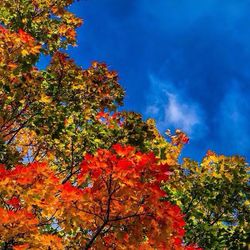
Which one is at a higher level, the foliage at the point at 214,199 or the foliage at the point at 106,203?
the foliage at the point at 214,199

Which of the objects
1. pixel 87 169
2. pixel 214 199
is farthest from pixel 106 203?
pixel 214 199

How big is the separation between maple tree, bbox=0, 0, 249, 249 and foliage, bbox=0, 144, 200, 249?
0.07 feet

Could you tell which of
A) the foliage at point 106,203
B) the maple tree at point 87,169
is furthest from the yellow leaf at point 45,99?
the foliage at point 106,203

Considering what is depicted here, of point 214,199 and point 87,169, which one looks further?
point 214,199

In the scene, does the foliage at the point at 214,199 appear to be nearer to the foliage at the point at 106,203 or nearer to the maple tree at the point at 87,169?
the maple tree at the point at 87,169

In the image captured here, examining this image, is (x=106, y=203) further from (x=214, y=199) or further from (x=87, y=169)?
(x=214, y=199)

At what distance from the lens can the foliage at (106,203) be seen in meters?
7.70

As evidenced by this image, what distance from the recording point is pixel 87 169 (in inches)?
304

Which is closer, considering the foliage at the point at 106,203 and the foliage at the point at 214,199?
the foliage at the point at 106,203

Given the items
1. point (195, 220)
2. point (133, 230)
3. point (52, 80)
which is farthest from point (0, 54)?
point (195, 220)

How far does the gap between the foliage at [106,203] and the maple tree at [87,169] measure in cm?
2

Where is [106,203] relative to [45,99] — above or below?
below

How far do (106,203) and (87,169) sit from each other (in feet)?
2.95

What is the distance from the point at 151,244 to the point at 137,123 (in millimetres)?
4685
